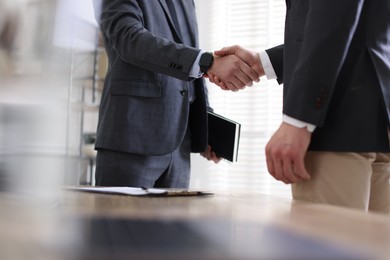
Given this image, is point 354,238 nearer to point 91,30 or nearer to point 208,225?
point 208,225

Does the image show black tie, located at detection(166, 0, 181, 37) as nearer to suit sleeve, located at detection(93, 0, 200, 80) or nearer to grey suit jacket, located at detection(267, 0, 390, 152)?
suit sleeve, located at detection(93, 0, 200, 80)

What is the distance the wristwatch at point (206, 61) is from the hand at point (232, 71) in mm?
16

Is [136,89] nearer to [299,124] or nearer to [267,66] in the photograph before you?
[267,66]

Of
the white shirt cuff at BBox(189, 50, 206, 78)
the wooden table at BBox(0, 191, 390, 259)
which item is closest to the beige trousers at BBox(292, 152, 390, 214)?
the wooden table at BBox(0, 191, 390, 259)

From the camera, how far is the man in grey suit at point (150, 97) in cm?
133

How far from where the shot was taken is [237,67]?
1.45 m

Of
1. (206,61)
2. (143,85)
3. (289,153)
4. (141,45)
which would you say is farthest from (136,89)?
(289,153)

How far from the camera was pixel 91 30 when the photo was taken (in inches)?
12.7

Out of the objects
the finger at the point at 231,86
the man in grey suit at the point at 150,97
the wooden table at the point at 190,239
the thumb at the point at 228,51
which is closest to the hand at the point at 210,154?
the man in grey suit at the point at 150,97

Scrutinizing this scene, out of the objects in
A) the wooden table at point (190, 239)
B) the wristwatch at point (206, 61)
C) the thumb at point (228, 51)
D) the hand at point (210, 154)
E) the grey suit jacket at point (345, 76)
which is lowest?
the hand at point (210, 154)

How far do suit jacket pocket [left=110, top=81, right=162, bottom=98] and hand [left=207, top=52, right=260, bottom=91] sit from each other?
0.60 ft

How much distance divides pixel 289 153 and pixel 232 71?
67 centimetres

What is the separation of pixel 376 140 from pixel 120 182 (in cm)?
77

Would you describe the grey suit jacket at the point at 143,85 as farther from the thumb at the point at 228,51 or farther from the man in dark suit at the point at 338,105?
the man in dark suit at the point at 338,105
